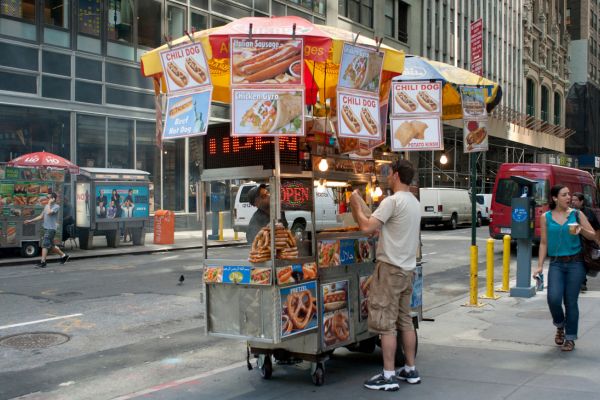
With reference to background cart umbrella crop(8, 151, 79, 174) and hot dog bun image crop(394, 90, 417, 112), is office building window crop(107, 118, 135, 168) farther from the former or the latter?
hot dog bun image crop(394, 90, 417, 112)

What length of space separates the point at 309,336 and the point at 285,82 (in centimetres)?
224

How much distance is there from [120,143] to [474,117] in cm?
1834

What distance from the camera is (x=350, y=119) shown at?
18.3 ft

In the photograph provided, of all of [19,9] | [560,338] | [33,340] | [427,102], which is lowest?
[33,340]

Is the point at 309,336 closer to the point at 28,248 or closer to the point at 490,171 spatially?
the point at 28,248

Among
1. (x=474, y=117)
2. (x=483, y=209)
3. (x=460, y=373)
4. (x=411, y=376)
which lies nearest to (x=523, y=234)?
(x=474, y=117)

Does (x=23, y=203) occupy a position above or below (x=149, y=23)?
below

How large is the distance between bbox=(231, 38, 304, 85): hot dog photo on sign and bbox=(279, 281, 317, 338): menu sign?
1.77m

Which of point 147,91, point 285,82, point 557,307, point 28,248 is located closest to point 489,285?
point 557,307

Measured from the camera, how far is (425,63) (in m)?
7.25

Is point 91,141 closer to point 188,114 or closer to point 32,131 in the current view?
point 32,131

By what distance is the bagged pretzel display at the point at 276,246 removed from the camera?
5.45 m

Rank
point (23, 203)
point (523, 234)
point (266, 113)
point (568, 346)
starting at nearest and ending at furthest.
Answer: point (266, 113), point (568, 346), point (523, 234), point (23, 203)

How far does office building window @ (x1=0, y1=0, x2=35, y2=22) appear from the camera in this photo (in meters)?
20.7
